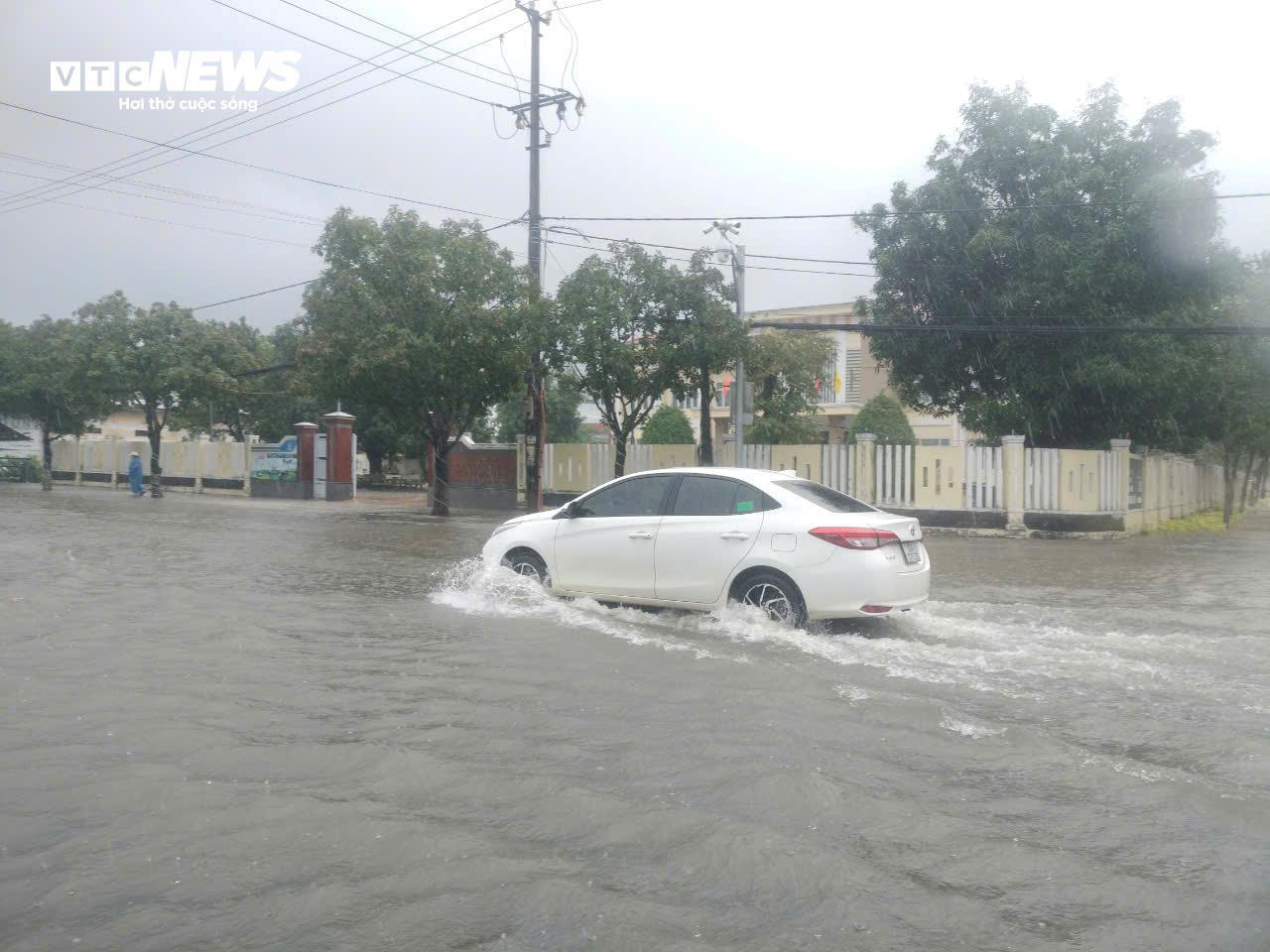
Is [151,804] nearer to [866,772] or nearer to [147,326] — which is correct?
[866,772]

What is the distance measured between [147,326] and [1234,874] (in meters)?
38.9

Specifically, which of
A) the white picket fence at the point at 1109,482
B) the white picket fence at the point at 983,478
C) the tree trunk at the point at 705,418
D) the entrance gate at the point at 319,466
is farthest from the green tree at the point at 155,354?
the white picket fence at the point at 1109,482

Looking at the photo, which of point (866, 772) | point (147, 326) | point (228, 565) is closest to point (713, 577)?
point (866, 772)

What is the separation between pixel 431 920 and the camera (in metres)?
3.60

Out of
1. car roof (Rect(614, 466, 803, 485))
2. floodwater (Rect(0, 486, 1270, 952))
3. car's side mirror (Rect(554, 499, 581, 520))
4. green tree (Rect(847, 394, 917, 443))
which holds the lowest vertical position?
floodwater (Rect(0, 486, 1270, 952))

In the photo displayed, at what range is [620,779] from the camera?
5102mm

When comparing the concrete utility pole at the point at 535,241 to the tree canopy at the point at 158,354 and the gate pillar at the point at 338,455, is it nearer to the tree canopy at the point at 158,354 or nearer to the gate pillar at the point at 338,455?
the gate pillar at the point at 338,455

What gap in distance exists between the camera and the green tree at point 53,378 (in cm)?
3712

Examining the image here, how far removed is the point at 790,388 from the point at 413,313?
14.9 meters

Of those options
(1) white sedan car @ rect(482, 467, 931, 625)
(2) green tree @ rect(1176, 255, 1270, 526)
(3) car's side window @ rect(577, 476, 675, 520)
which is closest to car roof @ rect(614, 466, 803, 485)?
(1) white sedan car @ rect(482, 467, 931, 625)

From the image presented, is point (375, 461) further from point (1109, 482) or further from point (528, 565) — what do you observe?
point (528, 565)

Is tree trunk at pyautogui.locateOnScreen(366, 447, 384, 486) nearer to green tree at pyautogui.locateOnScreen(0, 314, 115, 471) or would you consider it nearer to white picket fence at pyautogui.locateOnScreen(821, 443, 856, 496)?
green tree at pyautogui.locateOnScreen(0, 314, 115, 471)

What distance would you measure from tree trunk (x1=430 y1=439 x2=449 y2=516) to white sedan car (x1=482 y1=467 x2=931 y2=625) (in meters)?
17.8

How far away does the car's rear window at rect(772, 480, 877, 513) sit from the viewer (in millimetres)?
9125
